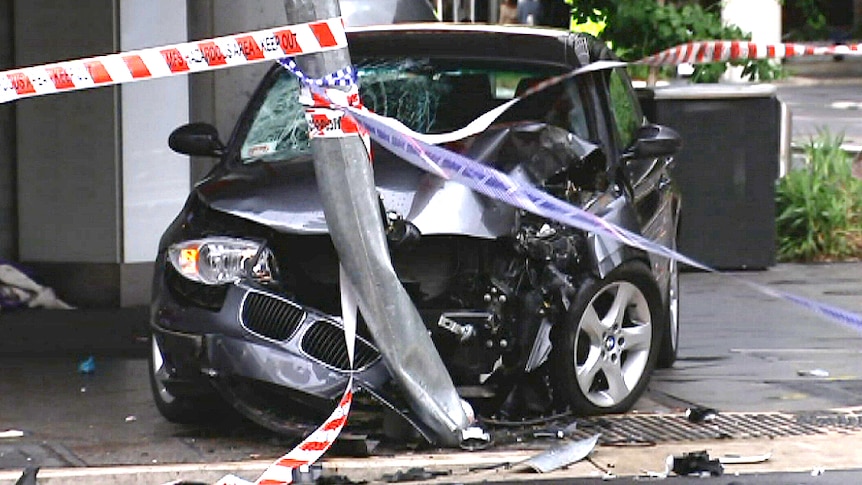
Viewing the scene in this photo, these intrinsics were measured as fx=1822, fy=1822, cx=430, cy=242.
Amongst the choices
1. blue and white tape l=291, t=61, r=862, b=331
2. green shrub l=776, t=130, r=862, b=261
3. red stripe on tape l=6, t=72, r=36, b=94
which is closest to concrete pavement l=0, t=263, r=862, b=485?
blue and white tape l=291, t=61, r=862, b=331

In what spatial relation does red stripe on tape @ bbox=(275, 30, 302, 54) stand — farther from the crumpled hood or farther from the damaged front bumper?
the damaged front bumper

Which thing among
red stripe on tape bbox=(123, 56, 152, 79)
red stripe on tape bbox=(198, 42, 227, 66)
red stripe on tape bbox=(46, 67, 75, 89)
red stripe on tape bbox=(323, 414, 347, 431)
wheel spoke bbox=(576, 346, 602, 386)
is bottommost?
red stripe on tape bbox=(323, 414, 347, 431)

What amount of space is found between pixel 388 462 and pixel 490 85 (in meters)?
2.36

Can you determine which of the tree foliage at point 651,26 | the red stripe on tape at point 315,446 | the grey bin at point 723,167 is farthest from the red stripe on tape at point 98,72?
the tree foliage at point 651,26

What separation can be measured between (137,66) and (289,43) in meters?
0.66

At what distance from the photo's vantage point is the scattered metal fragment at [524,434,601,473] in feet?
24.8

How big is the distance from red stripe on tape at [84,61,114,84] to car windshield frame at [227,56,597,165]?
1.31 m

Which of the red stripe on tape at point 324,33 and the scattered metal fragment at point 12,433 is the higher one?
the red stripe on tape at point 324,33

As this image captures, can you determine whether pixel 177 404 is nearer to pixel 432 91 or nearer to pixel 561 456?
pixel 561 456

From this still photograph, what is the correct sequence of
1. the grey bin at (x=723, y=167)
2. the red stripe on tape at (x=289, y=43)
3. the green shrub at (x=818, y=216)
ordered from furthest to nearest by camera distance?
the green shrub at (x=818, y=216) → the grey bin at (x=723, y=167) → the red stripe on tape at (x=289, y=43)

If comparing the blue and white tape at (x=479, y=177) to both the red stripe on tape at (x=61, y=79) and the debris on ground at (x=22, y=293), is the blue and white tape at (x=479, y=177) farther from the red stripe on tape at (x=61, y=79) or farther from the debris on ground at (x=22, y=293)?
the debris on ground at (x=22, y=293)

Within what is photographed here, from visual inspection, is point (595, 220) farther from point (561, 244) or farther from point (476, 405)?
point (476, 405)

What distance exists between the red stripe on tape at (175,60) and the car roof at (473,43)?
1673 mm

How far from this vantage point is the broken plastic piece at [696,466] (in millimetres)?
7543
